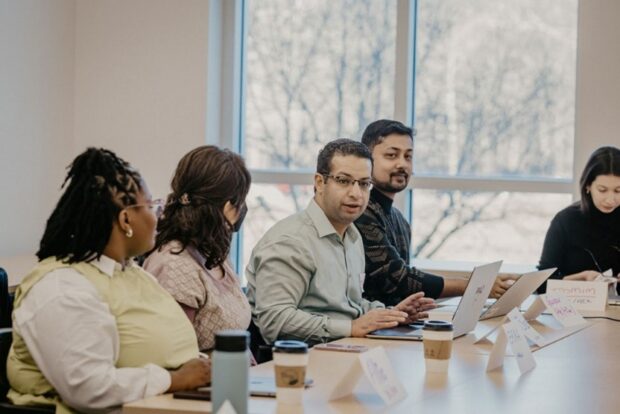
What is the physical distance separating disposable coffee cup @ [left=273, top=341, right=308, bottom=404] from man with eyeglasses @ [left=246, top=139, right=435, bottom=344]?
1.14m

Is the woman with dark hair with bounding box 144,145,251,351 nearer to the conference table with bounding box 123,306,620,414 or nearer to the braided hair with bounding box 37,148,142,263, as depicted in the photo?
the conference table with bounding box 123,306,620,414

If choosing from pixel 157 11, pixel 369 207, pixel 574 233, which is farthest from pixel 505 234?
pixel 157 11

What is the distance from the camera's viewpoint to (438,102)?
225 inches

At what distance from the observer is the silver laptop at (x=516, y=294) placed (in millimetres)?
3557

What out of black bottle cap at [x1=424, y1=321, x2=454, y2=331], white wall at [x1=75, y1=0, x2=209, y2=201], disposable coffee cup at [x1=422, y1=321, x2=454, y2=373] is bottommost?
disposable coffee cup at [x1=422, y1=321, x2=454, y2=373]

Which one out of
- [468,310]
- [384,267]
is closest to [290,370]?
[468,310]

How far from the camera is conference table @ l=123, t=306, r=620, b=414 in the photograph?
1983mm

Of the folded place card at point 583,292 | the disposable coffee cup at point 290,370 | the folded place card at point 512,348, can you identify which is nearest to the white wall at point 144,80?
the folded place card at point 583,292

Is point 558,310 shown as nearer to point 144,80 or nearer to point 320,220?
point 320,220

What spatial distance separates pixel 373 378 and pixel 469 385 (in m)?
0.38

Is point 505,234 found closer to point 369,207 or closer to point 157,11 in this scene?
point 369,207

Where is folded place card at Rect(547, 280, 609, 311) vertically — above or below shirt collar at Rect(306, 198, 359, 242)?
below

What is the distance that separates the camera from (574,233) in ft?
15.6

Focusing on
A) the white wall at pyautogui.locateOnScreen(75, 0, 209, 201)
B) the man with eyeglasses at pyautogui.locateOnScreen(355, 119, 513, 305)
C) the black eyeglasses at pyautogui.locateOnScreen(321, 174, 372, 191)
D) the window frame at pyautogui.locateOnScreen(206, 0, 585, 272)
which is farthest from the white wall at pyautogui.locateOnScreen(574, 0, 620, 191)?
the black eyeglasses at pyautogui.locateOnScreen(321, 174, 372, 191)
